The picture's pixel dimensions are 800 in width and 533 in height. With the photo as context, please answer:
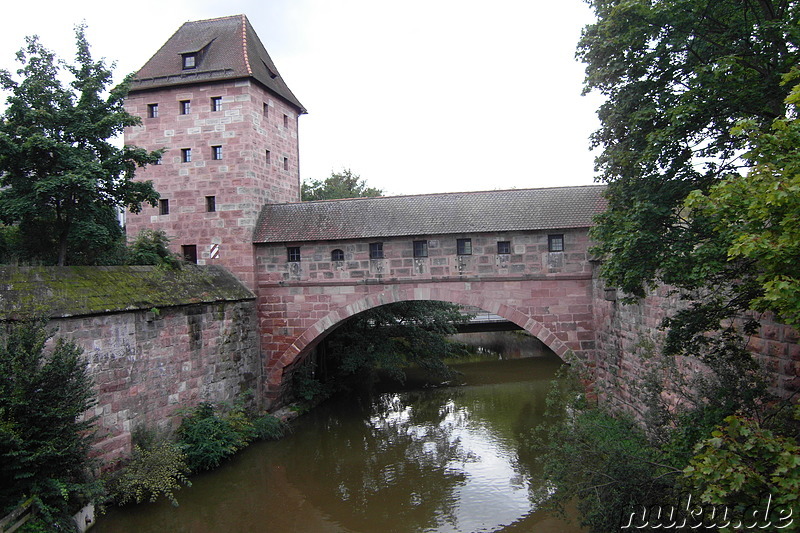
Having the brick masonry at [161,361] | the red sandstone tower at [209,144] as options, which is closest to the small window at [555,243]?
the red sandstone tower at [209,144]

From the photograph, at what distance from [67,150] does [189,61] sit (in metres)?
6.61

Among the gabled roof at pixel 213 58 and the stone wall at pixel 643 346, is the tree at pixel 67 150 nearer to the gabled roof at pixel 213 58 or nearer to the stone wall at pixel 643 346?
the gabled roof at pixel 213 58

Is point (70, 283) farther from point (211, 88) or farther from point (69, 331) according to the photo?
point (211, 88)

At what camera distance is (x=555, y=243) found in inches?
518

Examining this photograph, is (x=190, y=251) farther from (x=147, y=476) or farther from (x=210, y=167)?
(x=147, y=476)

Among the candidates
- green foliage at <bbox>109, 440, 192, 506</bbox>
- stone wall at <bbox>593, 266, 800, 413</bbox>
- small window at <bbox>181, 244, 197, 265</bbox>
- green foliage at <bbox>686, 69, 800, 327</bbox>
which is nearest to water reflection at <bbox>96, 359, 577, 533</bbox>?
green foliage at <bbox>109, 440, 192, 506</bbox>

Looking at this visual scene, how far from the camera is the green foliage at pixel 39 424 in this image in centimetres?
705

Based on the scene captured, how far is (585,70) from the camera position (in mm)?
7688

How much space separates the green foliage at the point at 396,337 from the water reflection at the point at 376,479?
163 cm

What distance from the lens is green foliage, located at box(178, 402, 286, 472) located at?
454 inches

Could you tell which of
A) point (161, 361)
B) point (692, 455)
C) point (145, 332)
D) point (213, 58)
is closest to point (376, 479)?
point (161, 361)

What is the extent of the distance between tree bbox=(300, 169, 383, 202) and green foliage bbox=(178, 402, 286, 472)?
19.1 metres

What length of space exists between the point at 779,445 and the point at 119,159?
11950 millimetres

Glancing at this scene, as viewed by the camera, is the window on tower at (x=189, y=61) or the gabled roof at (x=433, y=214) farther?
the window on tower at (x=189, y=61)
